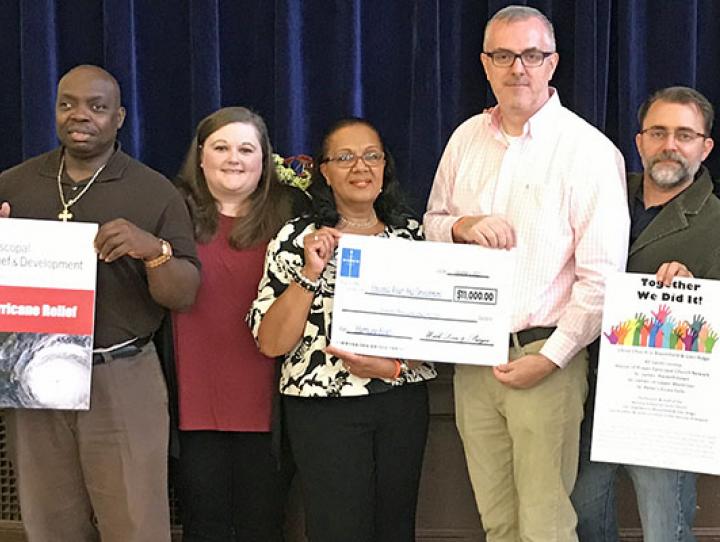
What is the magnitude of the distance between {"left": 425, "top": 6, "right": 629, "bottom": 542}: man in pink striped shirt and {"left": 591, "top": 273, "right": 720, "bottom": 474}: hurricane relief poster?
62mm

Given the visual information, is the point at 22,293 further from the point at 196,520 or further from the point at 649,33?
the point at 649,33

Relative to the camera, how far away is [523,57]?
1.89 m

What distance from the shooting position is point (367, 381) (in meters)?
2.00

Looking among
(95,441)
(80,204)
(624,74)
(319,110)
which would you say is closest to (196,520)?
(95,441)

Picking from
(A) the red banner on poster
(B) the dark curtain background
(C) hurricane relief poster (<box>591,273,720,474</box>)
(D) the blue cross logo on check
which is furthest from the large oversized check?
(B) the dark curtain background

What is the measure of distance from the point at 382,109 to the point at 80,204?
114cm

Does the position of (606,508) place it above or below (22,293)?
below

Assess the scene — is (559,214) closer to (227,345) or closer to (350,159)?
(350,159)

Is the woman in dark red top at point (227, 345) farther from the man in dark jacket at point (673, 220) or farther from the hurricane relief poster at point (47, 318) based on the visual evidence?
the man in dark jacket at point (673, 220)

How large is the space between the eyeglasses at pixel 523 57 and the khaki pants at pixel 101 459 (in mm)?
1002

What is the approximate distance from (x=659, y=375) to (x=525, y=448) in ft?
1.05

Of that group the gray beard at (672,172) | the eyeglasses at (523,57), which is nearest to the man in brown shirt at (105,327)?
the eyeglasses at (523,57)

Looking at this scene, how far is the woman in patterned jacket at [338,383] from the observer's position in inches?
78.2

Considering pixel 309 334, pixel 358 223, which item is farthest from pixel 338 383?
pixel 358 223
